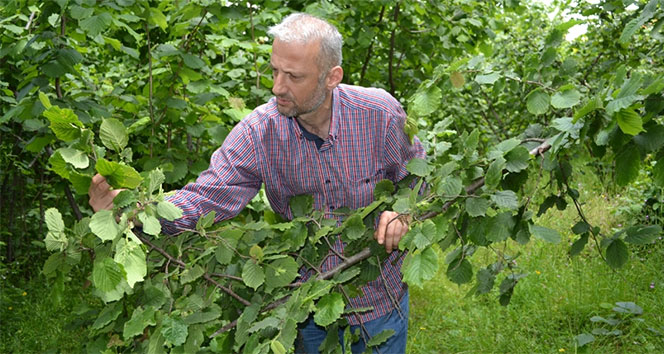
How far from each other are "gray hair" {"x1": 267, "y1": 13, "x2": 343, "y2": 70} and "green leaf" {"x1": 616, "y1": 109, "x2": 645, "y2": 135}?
0.93 metres

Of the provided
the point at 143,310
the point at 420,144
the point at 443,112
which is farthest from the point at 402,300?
the point at 443,112

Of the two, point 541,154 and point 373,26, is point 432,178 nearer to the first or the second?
point 541,154

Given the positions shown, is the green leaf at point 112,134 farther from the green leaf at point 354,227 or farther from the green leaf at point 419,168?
the green leaf at point 419,168

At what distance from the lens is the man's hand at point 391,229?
1852 millimetres

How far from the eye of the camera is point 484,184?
6.29ft

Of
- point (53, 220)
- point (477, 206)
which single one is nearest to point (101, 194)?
point (53, 220)

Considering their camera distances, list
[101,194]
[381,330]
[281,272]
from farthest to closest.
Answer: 1. [381,330]
2. [281,272]
3. [101,194]

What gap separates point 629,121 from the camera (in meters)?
1.53

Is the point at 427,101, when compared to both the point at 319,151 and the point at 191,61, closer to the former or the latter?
the point at 319,151

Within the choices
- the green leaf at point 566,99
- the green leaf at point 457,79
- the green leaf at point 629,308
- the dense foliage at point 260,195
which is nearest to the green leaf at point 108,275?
the dense foliage at point 260,195

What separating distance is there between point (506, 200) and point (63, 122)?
106cm

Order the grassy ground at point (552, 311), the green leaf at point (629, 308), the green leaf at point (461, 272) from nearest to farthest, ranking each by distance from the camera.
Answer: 1. the green leaf at point (461, 272)
2. the green leaf at point (629, 308)
3. the grassy ground at point (552, 311)

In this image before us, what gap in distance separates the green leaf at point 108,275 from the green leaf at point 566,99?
3.69 ft

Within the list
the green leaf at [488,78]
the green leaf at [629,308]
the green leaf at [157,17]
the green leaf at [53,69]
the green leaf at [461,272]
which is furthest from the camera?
the green leaf at [629,308]
